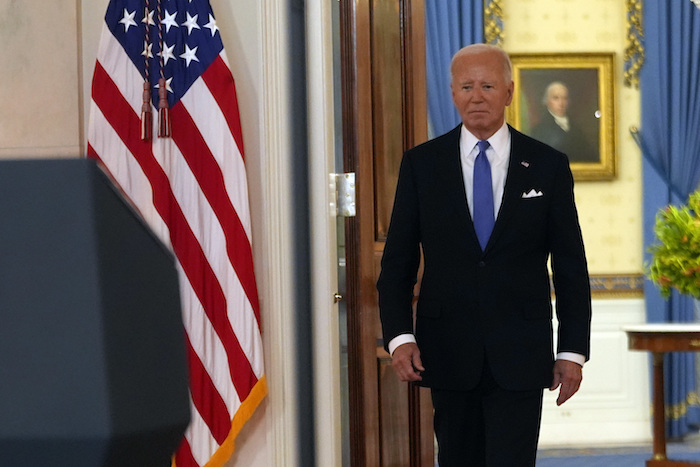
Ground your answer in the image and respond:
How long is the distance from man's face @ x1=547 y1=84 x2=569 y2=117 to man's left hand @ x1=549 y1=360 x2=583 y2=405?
173 inches

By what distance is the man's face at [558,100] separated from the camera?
6773 mm

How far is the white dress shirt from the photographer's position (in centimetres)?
271

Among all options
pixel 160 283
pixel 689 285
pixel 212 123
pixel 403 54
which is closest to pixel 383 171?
pixel 403 54

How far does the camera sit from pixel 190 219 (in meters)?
3.17

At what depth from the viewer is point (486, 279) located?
103 inches

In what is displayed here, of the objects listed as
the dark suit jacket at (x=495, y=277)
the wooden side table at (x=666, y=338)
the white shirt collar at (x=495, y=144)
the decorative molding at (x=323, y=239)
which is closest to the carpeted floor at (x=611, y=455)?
the wooden side table at (x=666, y=338)

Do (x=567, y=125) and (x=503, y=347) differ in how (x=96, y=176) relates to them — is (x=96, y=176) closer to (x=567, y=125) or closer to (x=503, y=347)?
(x=503, y=347)

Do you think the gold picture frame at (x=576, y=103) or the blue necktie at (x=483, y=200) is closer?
the blue necktie at (x=483, y=200)

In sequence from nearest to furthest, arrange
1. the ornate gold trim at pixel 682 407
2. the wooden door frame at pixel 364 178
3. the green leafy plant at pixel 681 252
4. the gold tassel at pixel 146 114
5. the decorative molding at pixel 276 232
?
the gold tassel at pixel 146 114 → the decorative molding at pixel 276 232 → the wooden door frame at pixel 364 178 → the green leafy plant at pixel 681 252 → the ornate gold trim at pixel 682 407

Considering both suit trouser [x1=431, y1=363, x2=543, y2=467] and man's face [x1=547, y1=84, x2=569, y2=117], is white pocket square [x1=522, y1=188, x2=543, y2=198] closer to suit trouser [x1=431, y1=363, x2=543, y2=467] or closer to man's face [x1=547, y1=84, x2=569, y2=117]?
suit trouser [x1=431, y1=363, x2=543, y2=467]

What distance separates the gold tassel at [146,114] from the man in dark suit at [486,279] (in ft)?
2.91

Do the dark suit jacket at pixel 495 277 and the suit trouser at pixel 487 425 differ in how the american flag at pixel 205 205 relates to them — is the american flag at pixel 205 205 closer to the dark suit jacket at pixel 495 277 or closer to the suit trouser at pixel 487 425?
the dark suit jacket at pixel 495 277

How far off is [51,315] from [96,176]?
0.24 ft

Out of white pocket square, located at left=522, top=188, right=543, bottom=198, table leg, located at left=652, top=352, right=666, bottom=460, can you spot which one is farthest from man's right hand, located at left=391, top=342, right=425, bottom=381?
table leg, located at left=652, top=352, right=666, bottom=460
